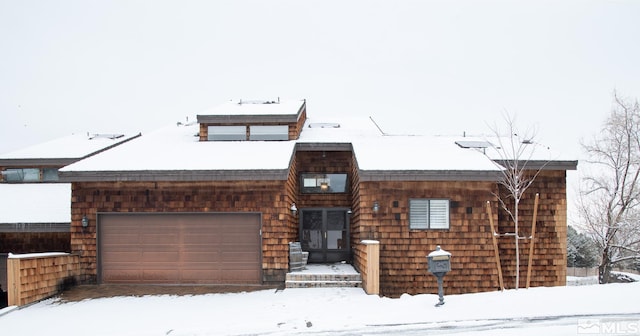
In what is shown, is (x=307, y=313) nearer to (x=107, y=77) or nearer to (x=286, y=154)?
(x=286, y=154)

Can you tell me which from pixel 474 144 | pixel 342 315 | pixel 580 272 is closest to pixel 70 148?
pixel 474 144

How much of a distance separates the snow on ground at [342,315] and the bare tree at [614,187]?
12.0 meters

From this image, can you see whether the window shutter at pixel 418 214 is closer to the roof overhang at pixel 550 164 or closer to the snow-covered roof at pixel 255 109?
the roof overhang at pixel 550 164

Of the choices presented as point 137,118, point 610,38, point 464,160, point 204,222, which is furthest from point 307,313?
point 137,118

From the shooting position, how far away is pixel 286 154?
13461mm

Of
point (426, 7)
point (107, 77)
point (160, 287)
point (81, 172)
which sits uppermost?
point (426, 7)

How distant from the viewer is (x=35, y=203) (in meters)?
15.0

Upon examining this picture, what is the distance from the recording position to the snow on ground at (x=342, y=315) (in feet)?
25.0

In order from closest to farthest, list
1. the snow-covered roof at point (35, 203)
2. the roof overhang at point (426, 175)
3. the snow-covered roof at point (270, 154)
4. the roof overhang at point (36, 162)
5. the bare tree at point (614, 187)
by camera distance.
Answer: the roof overhang at point (426, 175), the snow-covered roof at point (270, 154), the snow-covered roof at point (35, 203), the roof overhang at point (36, 162), the bare tree at point (614, 187)

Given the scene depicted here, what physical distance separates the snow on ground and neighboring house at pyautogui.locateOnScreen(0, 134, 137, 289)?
345 cm

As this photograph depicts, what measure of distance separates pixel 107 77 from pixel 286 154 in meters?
55.7

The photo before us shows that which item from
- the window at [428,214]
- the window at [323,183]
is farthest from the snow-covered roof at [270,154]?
the window at [323,183]

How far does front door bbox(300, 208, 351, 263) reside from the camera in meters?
15.2

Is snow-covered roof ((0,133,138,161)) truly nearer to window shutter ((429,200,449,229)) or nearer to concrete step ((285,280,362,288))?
concrete step ((285,280,362,288))
